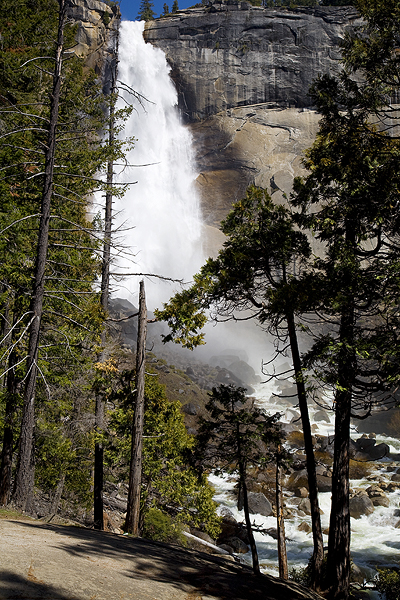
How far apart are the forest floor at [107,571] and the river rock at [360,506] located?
15542 mm

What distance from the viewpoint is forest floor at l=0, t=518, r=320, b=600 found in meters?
2.88

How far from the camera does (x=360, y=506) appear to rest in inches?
733

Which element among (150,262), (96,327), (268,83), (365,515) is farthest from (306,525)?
(268,83)

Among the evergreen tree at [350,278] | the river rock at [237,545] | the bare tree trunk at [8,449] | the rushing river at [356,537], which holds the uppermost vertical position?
the evergreen tree at [350,278]

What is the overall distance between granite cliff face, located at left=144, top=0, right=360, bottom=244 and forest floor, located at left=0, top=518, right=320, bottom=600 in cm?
6092

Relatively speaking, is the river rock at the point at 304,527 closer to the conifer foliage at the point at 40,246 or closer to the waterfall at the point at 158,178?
the conifer foliage at the point at 40,246

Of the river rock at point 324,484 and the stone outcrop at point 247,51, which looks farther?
the stone outcrop at point 247,51

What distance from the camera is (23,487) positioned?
21.2 ft

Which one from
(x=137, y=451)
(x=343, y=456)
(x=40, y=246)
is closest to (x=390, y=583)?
(x=343, y=456)

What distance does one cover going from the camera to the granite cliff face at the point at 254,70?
6125 centimetres

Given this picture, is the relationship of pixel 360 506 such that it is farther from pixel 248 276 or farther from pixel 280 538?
pixel 248 276

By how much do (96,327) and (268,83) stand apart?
64.4 meters

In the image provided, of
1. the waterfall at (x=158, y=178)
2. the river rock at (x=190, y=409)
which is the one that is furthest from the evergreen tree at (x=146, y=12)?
the river rock at (x=190, y=409)

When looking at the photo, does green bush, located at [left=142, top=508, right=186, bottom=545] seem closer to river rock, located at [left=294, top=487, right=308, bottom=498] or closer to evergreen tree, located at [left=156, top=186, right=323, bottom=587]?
evergreen tree, located at [left=156, top=186, right=323, bottom=587]
